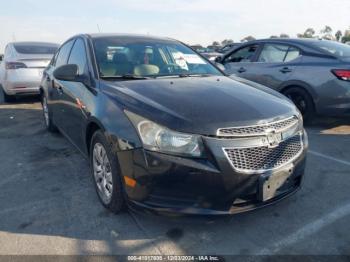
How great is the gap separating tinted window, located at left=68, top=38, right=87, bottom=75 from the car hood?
708 millimetres

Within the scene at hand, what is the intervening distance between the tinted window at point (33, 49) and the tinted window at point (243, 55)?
14.2ft

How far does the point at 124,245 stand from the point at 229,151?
1086 millimetres

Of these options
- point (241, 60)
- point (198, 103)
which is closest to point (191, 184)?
point (198, 103)

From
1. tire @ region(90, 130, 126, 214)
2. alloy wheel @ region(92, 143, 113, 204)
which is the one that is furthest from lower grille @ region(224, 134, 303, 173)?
alloy wheel @ region(92, 143, 113, 204)

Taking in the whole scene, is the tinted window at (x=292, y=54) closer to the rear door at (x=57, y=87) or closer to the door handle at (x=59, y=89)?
the rear door at (x=57, y=87)

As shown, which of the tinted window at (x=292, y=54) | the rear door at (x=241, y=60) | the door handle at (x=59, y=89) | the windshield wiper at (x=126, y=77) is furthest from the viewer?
the rear door at (x=241, y=60)

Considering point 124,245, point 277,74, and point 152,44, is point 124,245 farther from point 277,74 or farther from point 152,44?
point 277,74

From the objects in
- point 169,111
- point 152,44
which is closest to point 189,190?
point 169,111

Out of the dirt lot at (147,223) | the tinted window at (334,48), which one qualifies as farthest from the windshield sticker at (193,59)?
the tinted window at (334,48)

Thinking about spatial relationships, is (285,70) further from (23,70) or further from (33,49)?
(33,49)

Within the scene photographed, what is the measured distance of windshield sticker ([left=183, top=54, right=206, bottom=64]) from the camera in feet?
13.4

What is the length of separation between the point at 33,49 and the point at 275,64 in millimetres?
5642

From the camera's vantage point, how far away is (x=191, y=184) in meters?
2.38

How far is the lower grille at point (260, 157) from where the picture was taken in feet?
7.94
